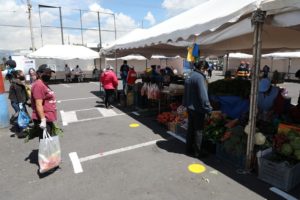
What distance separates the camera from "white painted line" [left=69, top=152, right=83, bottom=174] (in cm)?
405

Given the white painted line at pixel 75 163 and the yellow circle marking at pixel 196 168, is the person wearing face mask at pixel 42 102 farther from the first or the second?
the yellow circle marking at pixel 196 168

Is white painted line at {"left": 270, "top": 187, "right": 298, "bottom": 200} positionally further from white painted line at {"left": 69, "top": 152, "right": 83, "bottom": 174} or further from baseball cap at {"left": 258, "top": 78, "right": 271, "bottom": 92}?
white painted line at {"left": 69, "top": 152, "right": 83, "bottom": 174}

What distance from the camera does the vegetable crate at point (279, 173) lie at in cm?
330

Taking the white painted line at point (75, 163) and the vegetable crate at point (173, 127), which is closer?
the white painted line at point (75, 163)

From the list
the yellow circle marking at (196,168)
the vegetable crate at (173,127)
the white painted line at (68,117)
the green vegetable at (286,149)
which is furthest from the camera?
the white painted line at (68,117)

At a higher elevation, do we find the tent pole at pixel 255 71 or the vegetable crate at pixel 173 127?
the tent pole at pixel 255 71

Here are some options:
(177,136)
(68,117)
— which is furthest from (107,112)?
(177,136)

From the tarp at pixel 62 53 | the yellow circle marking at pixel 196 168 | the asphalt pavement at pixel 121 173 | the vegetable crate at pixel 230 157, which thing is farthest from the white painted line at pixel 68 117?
the tarp at pixel 62 53

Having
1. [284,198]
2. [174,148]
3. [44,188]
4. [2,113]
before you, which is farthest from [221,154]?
[2,113]

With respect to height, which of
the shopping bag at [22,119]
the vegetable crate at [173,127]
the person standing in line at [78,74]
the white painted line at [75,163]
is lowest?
the white painted line at [75,163]

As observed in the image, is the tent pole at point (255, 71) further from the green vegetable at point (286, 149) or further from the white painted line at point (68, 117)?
the white painted line at point (68, 117)

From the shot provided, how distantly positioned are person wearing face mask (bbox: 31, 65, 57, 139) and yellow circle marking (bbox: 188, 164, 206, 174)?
8.66ft

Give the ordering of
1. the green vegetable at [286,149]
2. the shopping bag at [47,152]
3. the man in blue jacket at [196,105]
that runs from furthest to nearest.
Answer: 1. the man in blue jacket at [196,105]
2. the shopping bag at [47,152]
3. the green vegetable at [286,149]

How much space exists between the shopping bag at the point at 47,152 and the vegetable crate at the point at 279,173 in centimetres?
341
